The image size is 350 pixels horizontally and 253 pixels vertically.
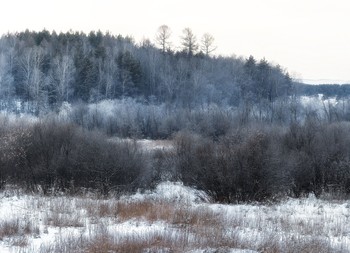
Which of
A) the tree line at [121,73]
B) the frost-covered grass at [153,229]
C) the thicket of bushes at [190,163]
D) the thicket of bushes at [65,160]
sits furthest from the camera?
the tree line at [121,73]

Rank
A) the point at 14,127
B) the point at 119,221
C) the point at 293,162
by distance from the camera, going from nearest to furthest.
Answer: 1. the point at 119,221
2. the point at 293,162
3. the point at 14,127

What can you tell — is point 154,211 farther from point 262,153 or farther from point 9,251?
point 262,153

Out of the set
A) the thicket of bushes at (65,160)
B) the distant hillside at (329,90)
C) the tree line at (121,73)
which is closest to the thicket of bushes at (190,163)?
the thicket of bushes at (65,160)

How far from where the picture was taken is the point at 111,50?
7856cm

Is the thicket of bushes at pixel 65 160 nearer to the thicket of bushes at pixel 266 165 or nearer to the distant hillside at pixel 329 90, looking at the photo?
the thicket of bushes at pixel 266 165

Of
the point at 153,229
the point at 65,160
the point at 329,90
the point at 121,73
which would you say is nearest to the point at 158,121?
the point at 121,73

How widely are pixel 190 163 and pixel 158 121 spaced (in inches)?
1340

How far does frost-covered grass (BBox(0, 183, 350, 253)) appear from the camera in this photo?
858cm

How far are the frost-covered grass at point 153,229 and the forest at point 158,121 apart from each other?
23.5ft

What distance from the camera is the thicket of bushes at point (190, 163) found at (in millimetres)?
20453

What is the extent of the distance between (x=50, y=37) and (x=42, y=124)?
197 feet

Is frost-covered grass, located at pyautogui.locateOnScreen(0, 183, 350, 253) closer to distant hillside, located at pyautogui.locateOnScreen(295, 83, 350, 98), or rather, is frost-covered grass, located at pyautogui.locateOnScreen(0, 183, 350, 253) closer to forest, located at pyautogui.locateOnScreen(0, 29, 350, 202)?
forest, located at pyautogui.locateOnScreen(0, 29, 350, 202)

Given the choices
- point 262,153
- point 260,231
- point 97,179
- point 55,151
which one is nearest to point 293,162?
point 262,153

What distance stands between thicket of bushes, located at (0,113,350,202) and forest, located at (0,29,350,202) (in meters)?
0.06
